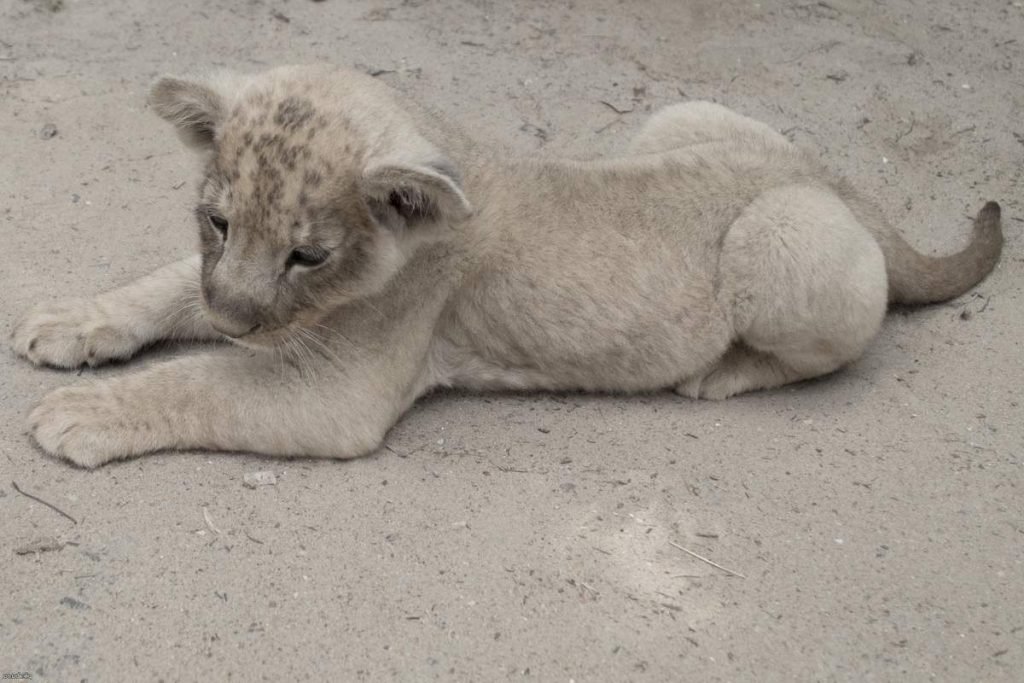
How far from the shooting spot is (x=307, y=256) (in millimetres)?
4551

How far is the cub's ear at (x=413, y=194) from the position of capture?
4.34 m

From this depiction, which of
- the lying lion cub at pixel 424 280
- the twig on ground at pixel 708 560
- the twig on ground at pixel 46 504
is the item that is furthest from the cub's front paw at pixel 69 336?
the twig on ground at pixel 708 560

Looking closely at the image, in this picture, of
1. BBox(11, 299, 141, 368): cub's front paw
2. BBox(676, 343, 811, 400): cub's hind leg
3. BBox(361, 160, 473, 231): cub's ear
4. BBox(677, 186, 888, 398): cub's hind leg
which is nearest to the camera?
BBox(361, 160, 473, 231): cub's ear

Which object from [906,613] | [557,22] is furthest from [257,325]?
[557,22]

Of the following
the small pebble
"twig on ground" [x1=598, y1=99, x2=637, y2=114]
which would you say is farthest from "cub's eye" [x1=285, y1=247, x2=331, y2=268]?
"twig on ground" [x1=598, y1=99, x2=637, y2=114]

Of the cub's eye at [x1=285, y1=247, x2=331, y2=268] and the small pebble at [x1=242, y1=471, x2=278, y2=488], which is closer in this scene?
the cub's eye at [x1=285, y1=247, x2=331, y2=268]

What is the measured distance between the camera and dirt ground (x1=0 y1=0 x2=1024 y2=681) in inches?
160

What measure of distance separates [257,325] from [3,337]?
1781 millimetres

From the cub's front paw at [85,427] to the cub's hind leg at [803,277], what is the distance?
3.04 metres

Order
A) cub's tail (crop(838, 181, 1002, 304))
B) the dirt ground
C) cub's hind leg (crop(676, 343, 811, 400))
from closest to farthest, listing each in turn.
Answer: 1. the dirt ground
2. cub's hind leg (crop(676, 343, 811, 400))
3. cub's tail (crop(838, 181, 1002, 304))

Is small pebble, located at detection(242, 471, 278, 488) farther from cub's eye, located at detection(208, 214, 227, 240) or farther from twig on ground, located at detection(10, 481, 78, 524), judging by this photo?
cub's eye, located at detection(208, 214, 227, 240)

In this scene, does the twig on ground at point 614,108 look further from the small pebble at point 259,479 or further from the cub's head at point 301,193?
the small pebble at point 259,479

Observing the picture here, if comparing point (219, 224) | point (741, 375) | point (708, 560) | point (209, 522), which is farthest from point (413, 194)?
point (741, 375)

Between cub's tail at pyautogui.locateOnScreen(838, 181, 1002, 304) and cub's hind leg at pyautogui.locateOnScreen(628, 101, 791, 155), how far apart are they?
0.67m
